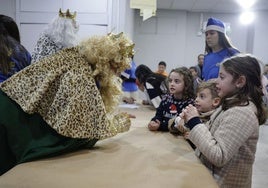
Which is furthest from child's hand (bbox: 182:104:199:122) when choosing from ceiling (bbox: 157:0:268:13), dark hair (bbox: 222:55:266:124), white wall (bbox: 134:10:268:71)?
white wall (bbox: 134:10:268:71)

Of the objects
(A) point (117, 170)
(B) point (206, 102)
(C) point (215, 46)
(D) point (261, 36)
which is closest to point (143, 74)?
(C) point (215, 46)

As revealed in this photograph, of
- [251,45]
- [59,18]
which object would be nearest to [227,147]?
[59,18]

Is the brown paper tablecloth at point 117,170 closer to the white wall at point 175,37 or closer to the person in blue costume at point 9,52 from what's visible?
the person in blue costume at point 9,52

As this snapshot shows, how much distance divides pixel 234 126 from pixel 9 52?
54.5 inches

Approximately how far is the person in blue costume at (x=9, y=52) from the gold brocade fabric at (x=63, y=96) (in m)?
0.78

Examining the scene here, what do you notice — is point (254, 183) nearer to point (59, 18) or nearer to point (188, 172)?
point (188, 172)

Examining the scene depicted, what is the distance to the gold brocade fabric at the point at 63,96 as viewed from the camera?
3.13ft

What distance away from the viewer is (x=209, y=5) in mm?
6609

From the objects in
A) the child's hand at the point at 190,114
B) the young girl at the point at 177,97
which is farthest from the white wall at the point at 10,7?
the child's hand at the point at 190,114

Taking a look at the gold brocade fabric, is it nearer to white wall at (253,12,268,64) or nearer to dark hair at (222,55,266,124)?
dark hair at (222,55,266,124)

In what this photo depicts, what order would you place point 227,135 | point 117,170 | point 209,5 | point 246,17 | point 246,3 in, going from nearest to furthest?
point 117,170 → point 227,135 → point 246,3 → point 209,5 → point 246,17

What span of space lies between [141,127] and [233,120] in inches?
28.1

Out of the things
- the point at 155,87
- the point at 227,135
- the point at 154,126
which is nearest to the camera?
the point at 227,135

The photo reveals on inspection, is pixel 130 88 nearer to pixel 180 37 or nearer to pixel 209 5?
pixel 209 5
